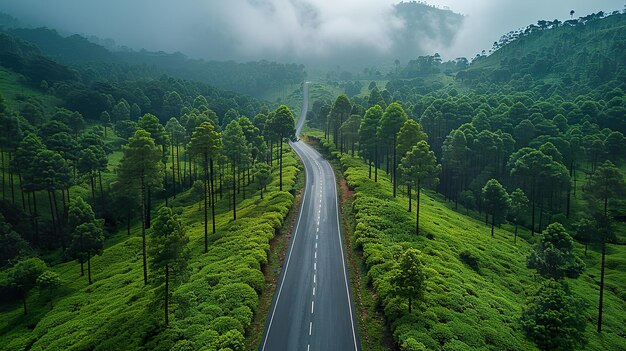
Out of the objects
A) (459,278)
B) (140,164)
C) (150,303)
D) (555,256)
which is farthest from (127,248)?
(555,256)

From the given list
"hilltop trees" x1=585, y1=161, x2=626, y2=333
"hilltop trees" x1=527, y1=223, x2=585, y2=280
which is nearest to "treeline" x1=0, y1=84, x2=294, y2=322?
"hilltop trees" x1=527, y1=223, x2=585, y2=280

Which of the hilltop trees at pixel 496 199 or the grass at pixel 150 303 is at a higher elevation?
the hilltop trees at pixel 496 199

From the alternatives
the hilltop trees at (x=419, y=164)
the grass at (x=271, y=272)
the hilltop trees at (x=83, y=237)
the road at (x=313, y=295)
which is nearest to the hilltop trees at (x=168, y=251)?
the grass at (x=271, y=272)

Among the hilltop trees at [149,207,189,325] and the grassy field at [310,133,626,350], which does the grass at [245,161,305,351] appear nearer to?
the hilltop trees at [149,207,189,325]

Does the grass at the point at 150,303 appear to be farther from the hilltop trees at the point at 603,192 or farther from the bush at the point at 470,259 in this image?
the hilltop trees at the point at 603,192

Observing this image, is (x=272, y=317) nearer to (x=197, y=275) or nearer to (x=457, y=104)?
(x=197, y=275)

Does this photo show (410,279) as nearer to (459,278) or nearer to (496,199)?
(459,278)

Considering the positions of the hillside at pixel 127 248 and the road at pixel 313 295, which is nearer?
the road at pixel 313 295
